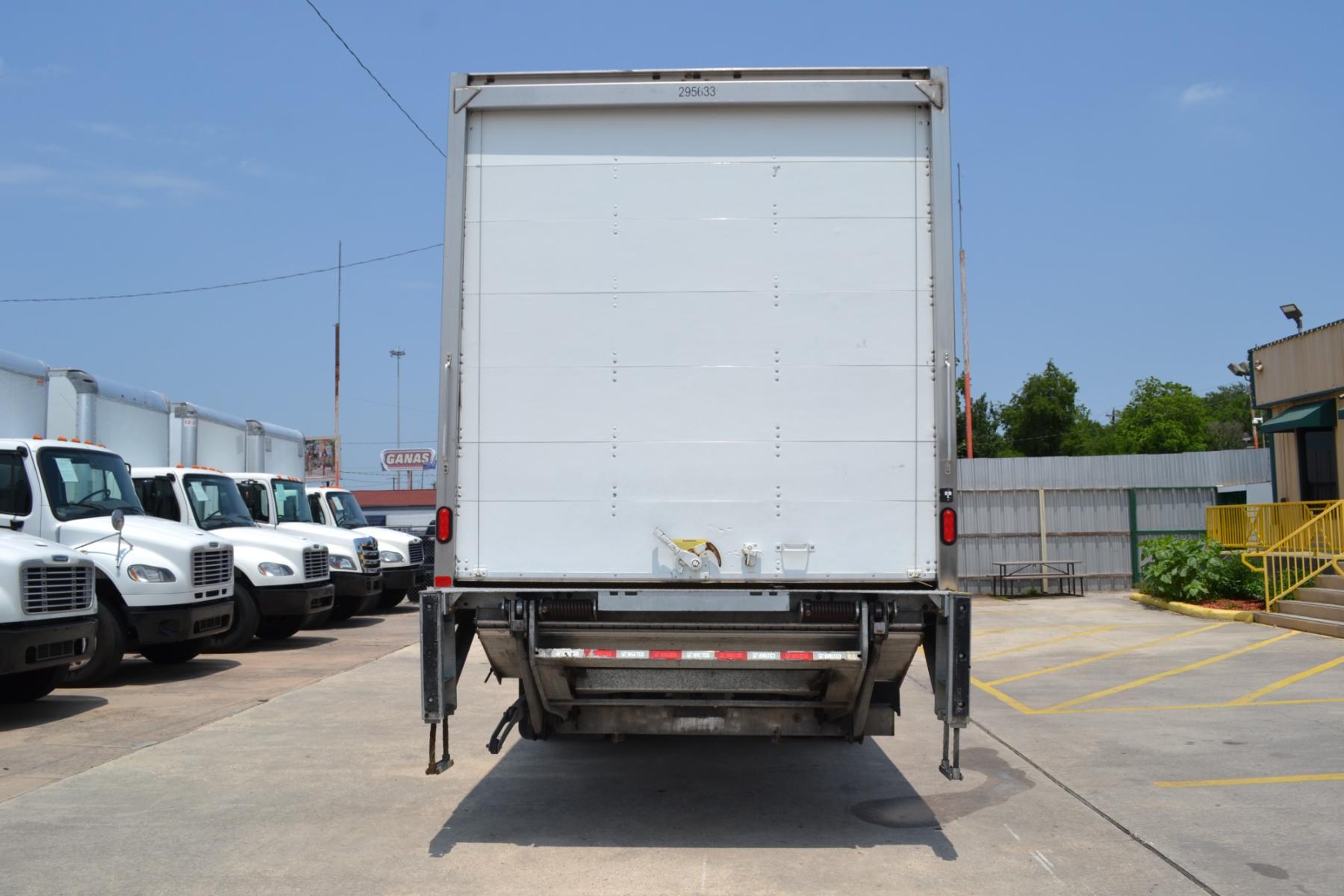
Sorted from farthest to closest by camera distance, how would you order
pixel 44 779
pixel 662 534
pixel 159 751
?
pixel 159 751 → pixel 44 779 → pixel 662 534

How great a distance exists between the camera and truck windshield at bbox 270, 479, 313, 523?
18.5 meters

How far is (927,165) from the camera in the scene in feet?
19.5

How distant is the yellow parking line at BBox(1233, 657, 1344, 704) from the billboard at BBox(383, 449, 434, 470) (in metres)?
74.1

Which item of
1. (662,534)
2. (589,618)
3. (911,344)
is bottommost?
(589,618)

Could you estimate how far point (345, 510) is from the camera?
21453 mm

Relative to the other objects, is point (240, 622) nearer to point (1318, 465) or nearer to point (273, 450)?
point (273, 450)

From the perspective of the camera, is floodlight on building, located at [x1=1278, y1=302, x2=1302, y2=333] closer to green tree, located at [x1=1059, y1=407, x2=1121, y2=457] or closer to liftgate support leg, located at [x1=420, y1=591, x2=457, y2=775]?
green tree, located at [x1=1059, y1=407, x2=1121, y2=457]

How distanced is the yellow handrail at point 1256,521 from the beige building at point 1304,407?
2.06m

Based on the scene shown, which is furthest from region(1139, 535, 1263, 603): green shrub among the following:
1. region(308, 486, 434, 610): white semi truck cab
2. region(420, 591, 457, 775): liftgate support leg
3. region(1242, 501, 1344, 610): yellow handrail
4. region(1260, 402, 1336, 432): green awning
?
region(420, 591, 457, 775): liftgate support leg

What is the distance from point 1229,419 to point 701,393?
10028 centimetres

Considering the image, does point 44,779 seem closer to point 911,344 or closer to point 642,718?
point 642,718

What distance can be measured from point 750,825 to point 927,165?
12.4 ft

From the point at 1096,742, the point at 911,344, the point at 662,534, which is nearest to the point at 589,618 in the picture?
the point at 662,534

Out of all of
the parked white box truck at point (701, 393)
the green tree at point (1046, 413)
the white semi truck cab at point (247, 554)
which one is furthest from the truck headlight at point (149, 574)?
the green tree at point (1046, 413)
